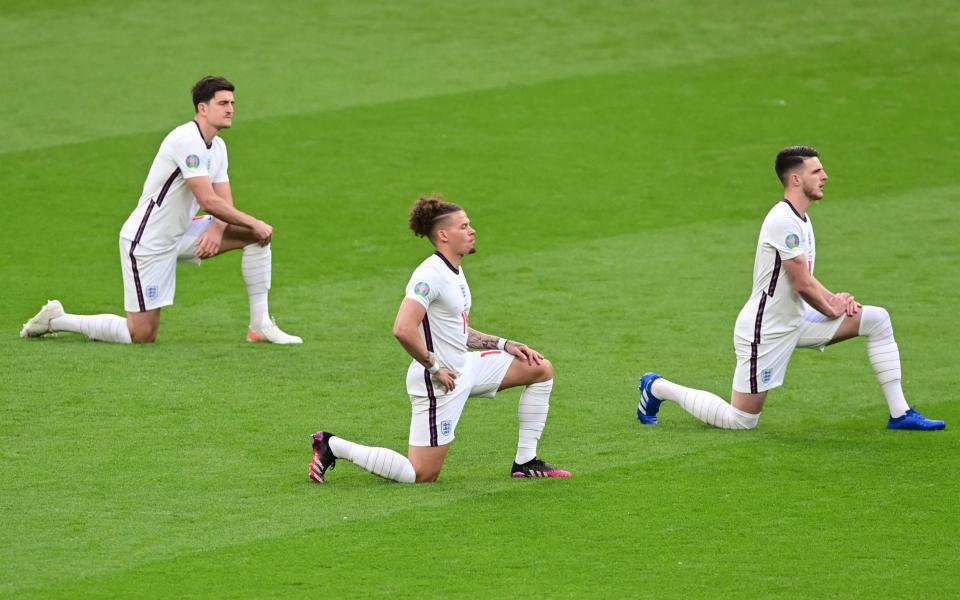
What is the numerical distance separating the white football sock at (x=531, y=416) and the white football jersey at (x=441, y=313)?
391 millimetres

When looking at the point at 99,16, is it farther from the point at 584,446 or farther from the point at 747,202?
the point at 584,446

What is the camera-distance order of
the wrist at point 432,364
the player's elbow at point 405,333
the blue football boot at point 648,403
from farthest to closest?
the blue football boot at point 648,403 < the wrist at point 432,364 < the player's elbow at point 405,333

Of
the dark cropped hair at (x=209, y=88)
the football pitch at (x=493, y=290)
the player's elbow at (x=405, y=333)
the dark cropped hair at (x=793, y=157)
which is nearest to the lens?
the football pitch at (x=493, y=290)

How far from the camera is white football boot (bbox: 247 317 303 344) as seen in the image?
35.2 ft

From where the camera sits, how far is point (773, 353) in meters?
8.77

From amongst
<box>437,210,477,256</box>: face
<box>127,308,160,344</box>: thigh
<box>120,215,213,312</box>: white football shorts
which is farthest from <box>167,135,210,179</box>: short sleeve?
<box>437,210,477,256</box>: face

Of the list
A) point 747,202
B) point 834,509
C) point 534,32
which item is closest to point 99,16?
point 534,32

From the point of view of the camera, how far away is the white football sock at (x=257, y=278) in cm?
1076

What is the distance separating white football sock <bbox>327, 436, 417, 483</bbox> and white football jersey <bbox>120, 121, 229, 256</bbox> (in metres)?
3.34

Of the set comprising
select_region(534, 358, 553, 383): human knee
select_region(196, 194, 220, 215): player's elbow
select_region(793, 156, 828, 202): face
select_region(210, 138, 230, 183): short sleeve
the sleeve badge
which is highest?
select_region(793, 156, 828, 202): face

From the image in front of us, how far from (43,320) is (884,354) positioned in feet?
18.5

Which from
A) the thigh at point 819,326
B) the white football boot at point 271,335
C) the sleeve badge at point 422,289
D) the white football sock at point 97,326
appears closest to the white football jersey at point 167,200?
the white football sock at point 97,326

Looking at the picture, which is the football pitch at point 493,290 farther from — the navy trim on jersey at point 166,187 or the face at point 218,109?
the face at point 218,109

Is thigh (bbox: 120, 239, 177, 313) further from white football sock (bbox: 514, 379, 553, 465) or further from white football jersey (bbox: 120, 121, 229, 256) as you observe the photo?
white football sock (bbox: 514, 379, 553, 465)
